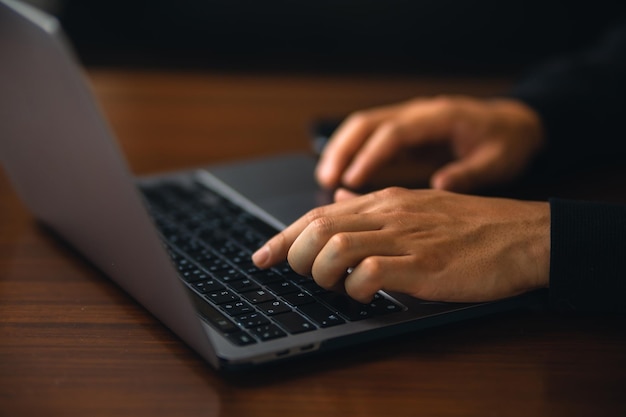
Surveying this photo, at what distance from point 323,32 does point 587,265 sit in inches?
59.6

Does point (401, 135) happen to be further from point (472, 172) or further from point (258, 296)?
point (258, 296)

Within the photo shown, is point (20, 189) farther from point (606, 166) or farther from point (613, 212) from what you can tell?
point (606, 166)

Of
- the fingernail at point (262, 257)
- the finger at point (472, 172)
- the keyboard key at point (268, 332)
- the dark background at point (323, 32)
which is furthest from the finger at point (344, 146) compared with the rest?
the dark background at point (323, 32)

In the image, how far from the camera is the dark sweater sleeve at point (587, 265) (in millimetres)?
720

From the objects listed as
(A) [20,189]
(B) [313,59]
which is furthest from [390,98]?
(A) [20,189]

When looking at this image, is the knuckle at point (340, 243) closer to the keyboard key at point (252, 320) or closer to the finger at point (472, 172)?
the keyboard key at point (252, 320)

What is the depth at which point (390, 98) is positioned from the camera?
1.59 m

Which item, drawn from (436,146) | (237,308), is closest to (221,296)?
(237,308)

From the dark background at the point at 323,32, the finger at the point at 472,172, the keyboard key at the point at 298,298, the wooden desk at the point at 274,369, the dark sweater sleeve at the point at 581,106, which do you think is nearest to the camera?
the wooden desk at the point at 274,369

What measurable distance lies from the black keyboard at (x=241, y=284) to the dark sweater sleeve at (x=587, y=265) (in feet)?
0.47

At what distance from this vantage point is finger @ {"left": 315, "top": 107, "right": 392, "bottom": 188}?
3.55 feet

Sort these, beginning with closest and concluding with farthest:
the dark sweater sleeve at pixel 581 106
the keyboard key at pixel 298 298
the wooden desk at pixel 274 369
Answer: the wooden desk at pixel 274 369
the keyboard key at pixel 298 298
the dark sweater sleeve at pixel 581 106

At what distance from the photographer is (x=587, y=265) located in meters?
0.72

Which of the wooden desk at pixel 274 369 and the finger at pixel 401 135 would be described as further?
the finger at pixel 401 135
